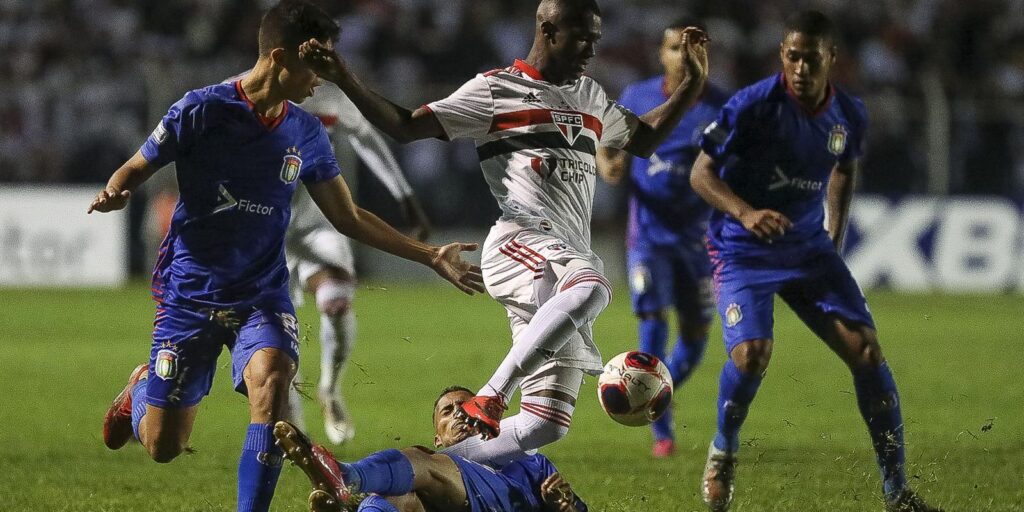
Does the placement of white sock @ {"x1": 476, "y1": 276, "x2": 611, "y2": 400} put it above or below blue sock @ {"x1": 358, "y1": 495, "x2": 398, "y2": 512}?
above

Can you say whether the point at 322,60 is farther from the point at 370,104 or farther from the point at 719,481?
the point at 719,481

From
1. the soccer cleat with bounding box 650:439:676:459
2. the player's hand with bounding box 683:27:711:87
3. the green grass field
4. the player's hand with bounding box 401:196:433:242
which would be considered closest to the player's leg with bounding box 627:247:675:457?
the soccer cleat with bounding box 650:439:676:459

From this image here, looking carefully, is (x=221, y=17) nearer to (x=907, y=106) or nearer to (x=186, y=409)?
(x=907, y=106)

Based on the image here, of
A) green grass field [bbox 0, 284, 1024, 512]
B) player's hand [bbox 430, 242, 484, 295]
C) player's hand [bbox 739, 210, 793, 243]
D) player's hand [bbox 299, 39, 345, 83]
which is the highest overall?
player's hand [bbox 299, 39, 345, 83]

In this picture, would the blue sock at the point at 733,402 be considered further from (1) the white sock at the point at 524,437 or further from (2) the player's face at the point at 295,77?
(2) the player's face at the point at 295,77

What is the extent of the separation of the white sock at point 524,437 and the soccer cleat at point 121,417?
1666 mm

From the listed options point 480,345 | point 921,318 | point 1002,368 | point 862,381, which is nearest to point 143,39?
point 480,345

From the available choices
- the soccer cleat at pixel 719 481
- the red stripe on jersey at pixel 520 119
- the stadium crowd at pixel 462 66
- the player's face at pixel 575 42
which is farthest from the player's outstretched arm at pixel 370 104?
the stadium crowd at pixel 462 66

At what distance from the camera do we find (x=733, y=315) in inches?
265

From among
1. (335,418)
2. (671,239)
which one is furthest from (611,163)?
(335,418)

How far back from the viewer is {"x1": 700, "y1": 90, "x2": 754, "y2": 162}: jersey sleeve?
685 centimetres

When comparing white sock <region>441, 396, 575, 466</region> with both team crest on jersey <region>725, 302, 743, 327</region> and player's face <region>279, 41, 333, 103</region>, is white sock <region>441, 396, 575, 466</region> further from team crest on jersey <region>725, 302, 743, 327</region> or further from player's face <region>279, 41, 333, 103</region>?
player's face <region>279, 41, 333, 103</region>

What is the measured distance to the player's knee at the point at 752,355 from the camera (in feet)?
21.7

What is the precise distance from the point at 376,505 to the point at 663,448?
3.69 meters
